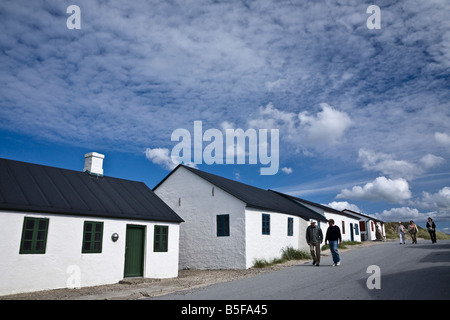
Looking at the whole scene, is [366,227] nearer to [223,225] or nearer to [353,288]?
[223,225]

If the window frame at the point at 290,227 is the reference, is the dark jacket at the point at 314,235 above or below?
below

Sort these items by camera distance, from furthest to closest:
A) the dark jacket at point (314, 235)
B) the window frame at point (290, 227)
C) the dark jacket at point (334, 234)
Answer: the window frame at point (290, 227) < the dark jacket at point (314, 235) < the dark jacket at point (334, 234)

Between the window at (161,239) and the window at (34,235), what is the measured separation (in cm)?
495

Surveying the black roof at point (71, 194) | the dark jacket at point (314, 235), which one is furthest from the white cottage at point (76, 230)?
the dark jacket at point (314, 235)

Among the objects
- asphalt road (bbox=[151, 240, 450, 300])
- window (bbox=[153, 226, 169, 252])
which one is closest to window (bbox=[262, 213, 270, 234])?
window (bbox=[153, 226, 169, 252])

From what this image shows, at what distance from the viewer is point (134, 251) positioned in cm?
1439

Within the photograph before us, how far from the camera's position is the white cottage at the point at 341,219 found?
107 ft

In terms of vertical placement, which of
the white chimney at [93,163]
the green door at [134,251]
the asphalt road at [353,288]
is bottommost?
the asphalt road at [353,288]

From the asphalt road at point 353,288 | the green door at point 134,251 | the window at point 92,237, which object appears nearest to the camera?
the asphalt road at point 353,288

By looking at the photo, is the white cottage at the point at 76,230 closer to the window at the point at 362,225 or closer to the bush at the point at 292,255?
the bush at the point at 292,255

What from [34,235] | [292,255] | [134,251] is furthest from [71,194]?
[292,255]

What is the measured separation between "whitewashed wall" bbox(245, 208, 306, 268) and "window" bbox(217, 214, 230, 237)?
1132mm
